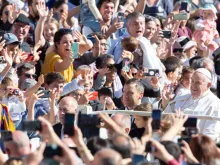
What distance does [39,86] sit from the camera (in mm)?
13039

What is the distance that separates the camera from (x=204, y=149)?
994 centimetres

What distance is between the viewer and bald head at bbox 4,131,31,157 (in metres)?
9.48

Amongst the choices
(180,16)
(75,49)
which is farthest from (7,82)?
(180,16)

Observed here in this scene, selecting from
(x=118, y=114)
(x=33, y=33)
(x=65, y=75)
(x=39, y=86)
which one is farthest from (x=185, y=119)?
(x=33, y=33)

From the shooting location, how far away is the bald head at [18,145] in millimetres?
9477

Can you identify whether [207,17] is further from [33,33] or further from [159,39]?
[33,33]

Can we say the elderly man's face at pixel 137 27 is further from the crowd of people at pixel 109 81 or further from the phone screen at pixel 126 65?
the phone screen at pixel 126 65

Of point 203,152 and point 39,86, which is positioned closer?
point 203,152

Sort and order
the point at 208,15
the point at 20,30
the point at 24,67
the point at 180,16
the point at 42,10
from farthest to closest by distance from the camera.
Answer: the point at 208,15 < the point at 180,16 < the point at 42,10 < the point at 20,30 < the point at 24,67

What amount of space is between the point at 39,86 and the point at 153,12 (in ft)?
16.5

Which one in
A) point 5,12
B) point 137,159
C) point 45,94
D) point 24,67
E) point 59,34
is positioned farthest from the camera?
point 5,12

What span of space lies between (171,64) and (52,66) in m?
1.98

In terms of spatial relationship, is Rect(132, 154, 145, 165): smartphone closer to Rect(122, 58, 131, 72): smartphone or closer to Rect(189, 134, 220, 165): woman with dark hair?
Rect(189, 134, 220, 165): woman with dark hair

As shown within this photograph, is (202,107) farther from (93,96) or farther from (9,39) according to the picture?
(9,39)
